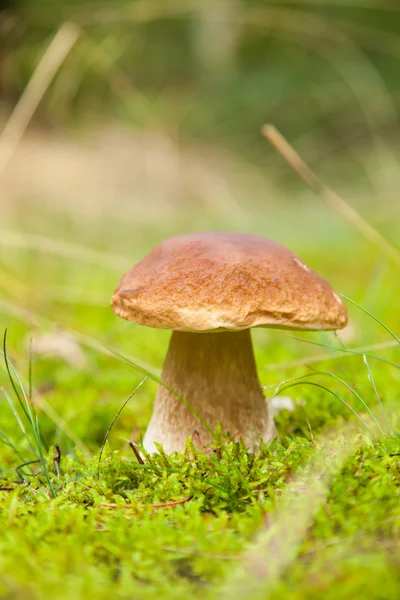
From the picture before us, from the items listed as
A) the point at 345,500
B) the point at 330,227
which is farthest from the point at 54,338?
the point at 330,227

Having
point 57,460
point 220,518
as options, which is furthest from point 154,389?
point 220,518

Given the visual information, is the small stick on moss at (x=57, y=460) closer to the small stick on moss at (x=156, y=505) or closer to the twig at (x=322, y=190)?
the small stick on moss at (x=156, y=505)

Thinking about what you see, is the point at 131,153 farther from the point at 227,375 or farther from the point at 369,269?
the point at 227,375

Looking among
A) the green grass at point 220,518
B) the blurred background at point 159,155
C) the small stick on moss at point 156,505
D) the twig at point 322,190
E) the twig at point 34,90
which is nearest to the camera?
the green grass at point 220,518

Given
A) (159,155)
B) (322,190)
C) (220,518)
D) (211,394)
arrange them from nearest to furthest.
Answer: (220,518), (211,394), (322,190), (159,155)

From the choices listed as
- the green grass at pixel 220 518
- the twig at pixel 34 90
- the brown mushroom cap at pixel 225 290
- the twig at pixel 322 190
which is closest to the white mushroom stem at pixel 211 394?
the green grass at pixel 220 518

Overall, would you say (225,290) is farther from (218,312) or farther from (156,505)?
(156,505)
